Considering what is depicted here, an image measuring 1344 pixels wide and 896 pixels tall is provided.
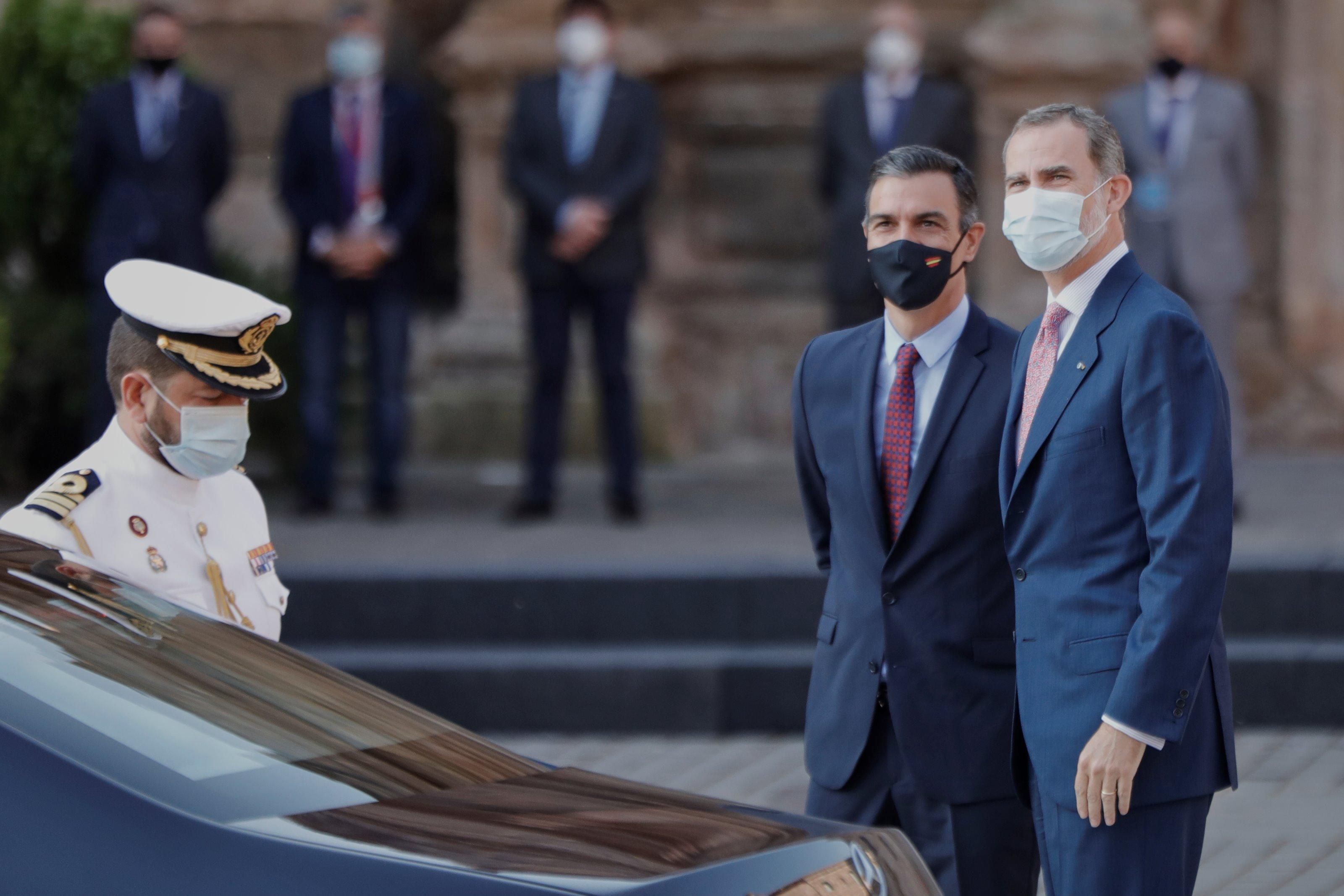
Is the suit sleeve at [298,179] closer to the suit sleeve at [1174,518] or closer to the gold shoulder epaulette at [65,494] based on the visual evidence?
the gold shoulder epaulette at [65,494]

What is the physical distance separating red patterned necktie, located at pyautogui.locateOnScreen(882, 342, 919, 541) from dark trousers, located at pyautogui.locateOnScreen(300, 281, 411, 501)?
5.16 m

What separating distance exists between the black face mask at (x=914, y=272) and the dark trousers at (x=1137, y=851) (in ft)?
3.29

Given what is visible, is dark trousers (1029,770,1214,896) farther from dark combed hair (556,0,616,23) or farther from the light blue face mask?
dark combed hair (556,0,616,23)

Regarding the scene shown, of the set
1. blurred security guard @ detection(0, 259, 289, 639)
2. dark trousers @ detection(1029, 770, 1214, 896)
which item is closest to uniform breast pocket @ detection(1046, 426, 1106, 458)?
dark trousers @ detection(1029, 770, 1214, 896)

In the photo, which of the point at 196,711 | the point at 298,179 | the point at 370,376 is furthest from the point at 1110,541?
the point at 298,179

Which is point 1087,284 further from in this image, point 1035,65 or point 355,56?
point 1035,65

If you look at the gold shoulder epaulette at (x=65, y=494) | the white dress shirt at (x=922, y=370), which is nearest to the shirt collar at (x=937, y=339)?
the white dress shirt at (x=922, y=370)

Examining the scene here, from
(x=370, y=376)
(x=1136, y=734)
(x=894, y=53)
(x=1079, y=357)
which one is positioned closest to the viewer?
(x=1136, y=734)

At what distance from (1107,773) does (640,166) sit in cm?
572

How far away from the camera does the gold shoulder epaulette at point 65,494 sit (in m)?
3.22

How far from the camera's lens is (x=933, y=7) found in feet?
34.3

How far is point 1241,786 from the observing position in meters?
5.82

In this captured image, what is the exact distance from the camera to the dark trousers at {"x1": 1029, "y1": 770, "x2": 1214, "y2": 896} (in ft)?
9.82

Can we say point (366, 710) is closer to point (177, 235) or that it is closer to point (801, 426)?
point (801, 426)
